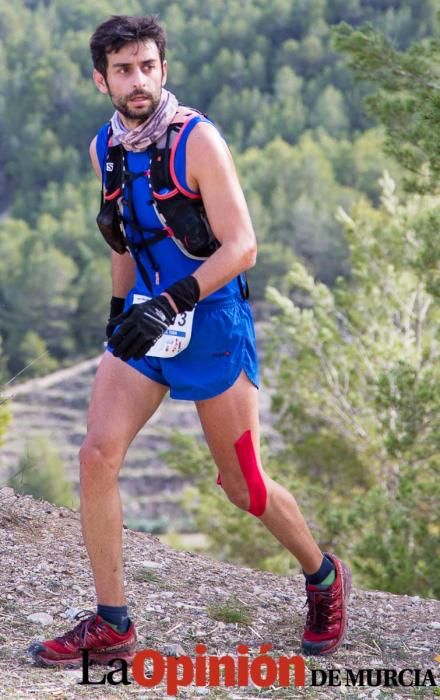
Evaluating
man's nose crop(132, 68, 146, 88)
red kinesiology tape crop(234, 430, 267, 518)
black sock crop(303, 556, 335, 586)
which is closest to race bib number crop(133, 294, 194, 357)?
red kinesiology tape crop(234, 430, 267, 518)

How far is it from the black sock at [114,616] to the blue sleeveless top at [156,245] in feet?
3.28

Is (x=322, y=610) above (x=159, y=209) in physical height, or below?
below

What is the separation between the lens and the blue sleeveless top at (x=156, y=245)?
348 cm

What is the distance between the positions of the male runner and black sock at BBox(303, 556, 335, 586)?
405 mm

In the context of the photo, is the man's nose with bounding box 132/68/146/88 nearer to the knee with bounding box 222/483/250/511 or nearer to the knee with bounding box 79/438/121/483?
the knee with bounding box 79/438/121/483

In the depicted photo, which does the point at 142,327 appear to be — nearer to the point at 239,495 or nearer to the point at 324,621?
the point at 239,495

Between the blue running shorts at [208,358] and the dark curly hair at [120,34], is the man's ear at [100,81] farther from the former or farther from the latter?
the blue running shorts at [208,358]

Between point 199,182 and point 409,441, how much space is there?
9.59 m

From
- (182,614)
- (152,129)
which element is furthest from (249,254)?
(182,614)

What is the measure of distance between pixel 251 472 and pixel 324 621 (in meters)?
0.68

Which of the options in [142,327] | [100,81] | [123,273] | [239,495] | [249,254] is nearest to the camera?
[142,327]

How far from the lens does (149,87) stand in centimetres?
346

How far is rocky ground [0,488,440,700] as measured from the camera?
354 centimetres

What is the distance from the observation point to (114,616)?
3607mm
